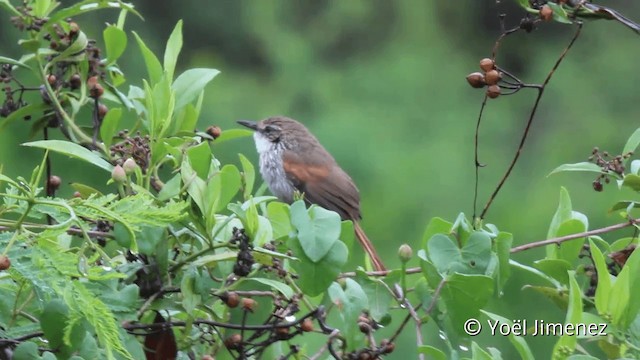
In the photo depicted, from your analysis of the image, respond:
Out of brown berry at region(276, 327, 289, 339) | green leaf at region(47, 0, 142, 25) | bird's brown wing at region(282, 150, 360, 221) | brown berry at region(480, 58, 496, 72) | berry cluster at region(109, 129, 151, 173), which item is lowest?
bird's brown wing at region(282, 150, 360, 221)

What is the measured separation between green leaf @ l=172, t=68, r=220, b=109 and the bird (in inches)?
95.6

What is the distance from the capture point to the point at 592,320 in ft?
4.68

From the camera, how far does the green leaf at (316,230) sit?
1.36 metres

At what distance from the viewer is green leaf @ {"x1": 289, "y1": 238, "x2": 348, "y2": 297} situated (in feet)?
4.47

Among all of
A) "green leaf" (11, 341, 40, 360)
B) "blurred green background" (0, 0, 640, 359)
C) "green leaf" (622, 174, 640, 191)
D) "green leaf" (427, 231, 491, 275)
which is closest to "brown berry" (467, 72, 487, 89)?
"green leaf" (622, 174, 640, 191)

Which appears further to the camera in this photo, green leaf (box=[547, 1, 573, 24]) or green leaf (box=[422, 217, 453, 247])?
green leaf (box=[547, 1, 573, 24])

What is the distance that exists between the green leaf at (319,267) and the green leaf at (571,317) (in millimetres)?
262

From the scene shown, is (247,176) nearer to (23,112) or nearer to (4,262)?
(23,112)

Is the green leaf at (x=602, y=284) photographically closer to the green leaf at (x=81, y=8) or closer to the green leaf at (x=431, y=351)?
the green leaf at (x=431, y=351)

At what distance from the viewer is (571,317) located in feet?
4.50

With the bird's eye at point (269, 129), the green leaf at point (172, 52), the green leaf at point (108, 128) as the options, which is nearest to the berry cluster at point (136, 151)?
the green leaf at point (108, 128)

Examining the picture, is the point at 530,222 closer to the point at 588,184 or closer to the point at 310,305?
the point at 588,184

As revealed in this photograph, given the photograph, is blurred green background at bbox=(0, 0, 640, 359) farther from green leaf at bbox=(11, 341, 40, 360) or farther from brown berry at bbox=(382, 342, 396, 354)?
green leaf at bbox=(11, 341, 40, 360)

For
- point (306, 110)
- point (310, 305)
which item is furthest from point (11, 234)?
point (306, 110)
